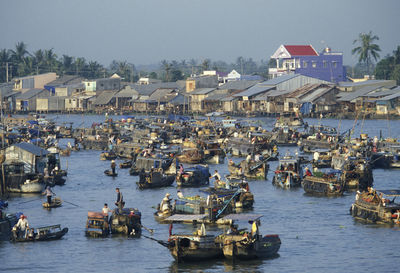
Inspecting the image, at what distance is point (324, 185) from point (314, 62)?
3430 inches

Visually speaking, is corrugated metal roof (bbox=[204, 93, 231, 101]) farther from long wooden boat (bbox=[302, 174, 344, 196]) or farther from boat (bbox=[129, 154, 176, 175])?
long wooden boat (bbox=[302, 174, 344, 196])

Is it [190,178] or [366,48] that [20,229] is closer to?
[190,178]

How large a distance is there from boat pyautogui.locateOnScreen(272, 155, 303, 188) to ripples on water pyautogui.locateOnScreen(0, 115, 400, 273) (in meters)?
0.68

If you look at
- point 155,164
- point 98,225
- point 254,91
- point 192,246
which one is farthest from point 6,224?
point 254,91

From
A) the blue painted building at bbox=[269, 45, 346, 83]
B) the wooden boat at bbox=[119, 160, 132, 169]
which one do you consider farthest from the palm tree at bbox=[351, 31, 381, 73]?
the wooden boat at bbox=[119, 160, 132, 169]

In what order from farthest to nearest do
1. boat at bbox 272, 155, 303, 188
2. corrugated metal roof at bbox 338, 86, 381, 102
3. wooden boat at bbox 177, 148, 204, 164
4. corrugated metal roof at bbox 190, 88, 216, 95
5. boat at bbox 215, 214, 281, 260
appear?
corrugated metal roof at bbox 190, 88, 216, 95 → corrugated metal roof at bbox 338, 86, 381, 102 → wooden boat at bbox 177, 148, 204, 164 → boat at bbox 272, 155, 303, 188 → boat at bbox 215, 214, 281, 260

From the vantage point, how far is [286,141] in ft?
231

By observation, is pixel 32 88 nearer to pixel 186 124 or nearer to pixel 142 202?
pixel 186 124

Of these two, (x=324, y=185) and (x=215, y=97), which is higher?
(x=215, y=97)

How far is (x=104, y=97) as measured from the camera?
128000mm

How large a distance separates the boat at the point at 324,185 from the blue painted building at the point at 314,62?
279 feet

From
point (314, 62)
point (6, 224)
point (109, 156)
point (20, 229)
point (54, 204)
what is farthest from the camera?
point (314, 62)

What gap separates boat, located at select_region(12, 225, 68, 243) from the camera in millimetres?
31078

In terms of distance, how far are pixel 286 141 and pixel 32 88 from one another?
78331 mm
